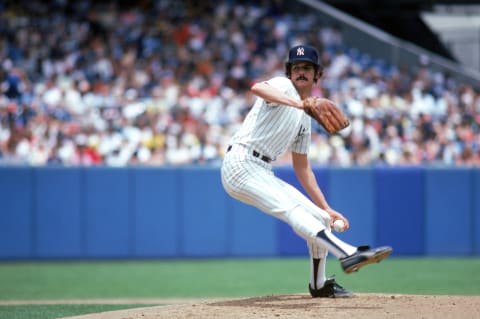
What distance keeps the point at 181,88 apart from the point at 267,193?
9.46 m

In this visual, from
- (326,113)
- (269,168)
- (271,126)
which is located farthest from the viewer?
(269,168)

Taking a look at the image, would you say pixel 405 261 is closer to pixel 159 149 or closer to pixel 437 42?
pixel 159 149

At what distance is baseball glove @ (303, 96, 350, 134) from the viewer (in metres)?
5.30

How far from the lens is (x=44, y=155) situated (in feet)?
41.8

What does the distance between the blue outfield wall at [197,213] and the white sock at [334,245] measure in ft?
20.2

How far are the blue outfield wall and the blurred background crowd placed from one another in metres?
0.57

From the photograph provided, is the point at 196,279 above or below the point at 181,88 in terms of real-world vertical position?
below

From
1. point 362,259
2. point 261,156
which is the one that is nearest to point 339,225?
point 362,259

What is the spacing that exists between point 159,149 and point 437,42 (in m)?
10.2

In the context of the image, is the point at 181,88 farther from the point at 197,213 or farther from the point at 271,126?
the point at 271,126

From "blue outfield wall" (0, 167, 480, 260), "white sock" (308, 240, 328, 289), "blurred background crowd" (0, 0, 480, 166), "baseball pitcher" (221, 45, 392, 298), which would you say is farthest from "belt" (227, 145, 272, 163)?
"blurred background crowd" (0, 0, 480, 166)

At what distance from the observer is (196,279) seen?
9.85m

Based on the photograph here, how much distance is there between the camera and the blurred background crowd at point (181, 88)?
13.2 meters

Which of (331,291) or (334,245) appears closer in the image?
(334,245)
